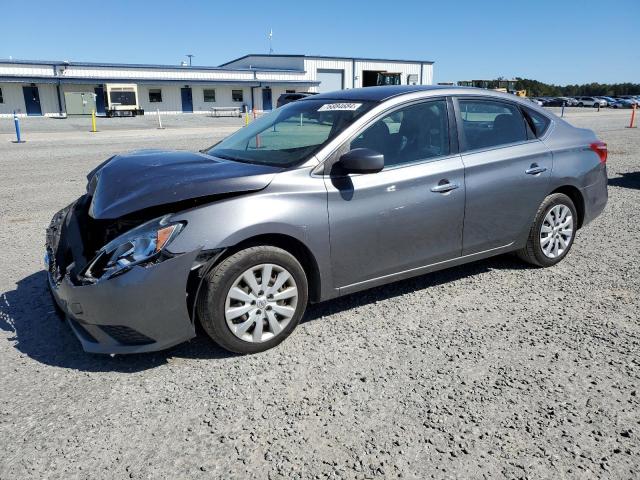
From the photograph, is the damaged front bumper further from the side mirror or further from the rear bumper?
the rear bumper

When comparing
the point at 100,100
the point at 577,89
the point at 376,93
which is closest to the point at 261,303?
the point at 376,93

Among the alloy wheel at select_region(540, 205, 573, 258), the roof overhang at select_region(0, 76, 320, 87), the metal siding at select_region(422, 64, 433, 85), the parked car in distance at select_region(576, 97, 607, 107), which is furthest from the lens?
the metal siding at select_region(422, 64, 433, 85)

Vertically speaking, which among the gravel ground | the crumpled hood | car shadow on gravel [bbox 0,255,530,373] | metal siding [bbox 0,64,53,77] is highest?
metal siding [bbox 0,64,53,77]

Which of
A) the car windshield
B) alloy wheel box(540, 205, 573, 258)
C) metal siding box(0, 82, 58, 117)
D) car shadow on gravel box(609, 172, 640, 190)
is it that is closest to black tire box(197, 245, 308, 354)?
the car windshield

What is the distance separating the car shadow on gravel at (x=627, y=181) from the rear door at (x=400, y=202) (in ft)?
22.3

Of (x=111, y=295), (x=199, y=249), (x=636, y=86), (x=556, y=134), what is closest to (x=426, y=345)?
(x=199, y=249)

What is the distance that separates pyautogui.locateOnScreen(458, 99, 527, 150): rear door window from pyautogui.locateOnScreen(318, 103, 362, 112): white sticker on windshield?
95 cm

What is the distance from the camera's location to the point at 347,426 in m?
2.67

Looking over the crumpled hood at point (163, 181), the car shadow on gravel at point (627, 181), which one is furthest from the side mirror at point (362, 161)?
the car shadow on gravel at point (627, 181)

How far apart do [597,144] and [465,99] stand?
1757 mm

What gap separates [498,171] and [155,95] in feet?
171

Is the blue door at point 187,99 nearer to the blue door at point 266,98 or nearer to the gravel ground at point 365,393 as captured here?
the blue door at point 266,98

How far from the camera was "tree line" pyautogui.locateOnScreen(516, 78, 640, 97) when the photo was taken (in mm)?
100637

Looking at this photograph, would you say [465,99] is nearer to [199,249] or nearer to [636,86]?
[199,249]
